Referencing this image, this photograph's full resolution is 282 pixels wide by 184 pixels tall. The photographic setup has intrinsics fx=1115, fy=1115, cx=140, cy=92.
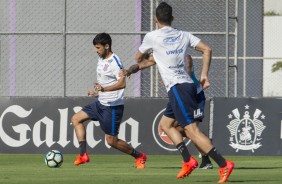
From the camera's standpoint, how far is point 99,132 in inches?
830

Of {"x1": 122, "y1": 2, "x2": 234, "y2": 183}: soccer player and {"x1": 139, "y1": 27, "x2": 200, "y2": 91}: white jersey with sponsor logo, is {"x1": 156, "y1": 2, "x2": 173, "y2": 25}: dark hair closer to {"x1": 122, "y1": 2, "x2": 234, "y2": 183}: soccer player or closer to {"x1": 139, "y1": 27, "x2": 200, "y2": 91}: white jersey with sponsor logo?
{"x1": 122, "y1": 2, "x2": 234, "y2": 183}: soccer player

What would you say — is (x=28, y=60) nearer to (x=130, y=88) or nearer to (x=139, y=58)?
(x=130, y=88)

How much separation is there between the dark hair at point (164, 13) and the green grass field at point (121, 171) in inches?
77.5

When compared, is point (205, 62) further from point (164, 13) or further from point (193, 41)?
point (164, 13)

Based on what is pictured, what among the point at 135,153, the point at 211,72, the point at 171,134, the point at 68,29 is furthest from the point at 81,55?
the point at 171,134

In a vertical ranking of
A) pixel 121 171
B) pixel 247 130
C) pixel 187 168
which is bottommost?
pixel 121 171

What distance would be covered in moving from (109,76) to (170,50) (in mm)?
3811

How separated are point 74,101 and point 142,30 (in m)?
3.61

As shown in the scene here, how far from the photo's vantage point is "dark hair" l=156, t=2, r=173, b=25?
44.7 ft

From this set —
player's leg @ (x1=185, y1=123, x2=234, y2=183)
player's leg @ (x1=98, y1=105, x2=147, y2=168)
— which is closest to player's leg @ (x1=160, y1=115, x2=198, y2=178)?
player's leg @ (x1=185, y1=123, x2=234, y2=183)

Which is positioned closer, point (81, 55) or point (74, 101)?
point (74, 101)

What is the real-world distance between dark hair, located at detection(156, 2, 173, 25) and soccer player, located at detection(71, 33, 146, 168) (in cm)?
346

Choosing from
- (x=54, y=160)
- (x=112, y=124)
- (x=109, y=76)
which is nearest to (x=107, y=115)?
(x=112, y=124)

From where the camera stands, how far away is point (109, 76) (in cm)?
1745
